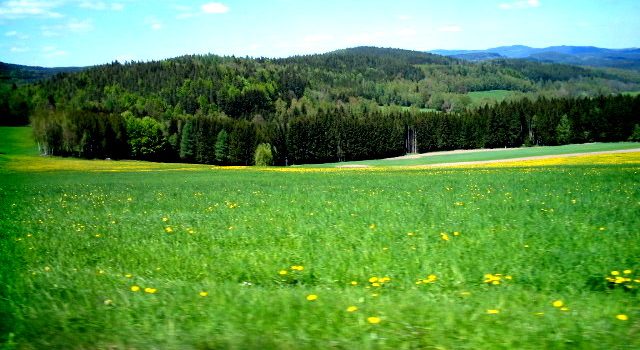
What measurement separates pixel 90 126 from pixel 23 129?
892 inches

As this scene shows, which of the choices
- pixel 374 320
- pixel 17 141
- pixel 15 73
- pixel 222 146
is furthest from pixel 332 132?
pixel 374 320

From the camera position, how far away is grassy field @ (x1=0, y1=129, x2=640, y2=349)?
4.98 m

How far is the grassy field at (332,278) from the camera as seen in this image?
16.4 feet

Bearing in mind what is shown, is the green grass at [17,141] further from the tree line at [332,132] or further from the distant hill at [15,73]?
the distant hill at [15,73]

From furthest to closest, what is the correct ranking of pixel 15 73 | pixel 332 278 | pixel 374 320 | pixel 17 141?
1. pixel 17 141
2. pixel 15 73
3. pixel 332 278
4. pixel 374 320

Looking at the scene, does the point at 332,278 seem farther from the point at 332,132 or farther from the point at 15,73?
the point at 332,132

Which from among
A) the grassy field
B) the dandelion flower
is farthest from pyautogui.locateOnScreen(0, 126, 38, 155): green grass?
the dandelion flower

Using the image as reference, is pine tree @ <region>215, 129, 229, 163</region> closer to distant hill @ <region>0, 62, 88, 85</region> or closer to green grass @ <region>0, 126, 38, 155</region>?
green grass @ <region>0, 126, 38, 155</region>

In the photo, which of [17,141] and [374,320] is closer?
[374,320]

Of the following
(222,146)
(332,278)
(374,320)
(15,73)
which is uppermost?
(15,73)

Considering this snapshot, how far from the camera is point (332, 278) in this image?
7621 millimetres

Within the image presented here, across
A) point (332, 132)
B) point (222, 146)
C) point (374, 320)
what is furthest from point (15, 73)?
point (332, 132)

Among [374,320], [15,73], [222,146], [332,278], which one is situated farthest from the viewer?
[222,146]

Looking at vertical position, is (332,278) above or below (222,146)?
below
